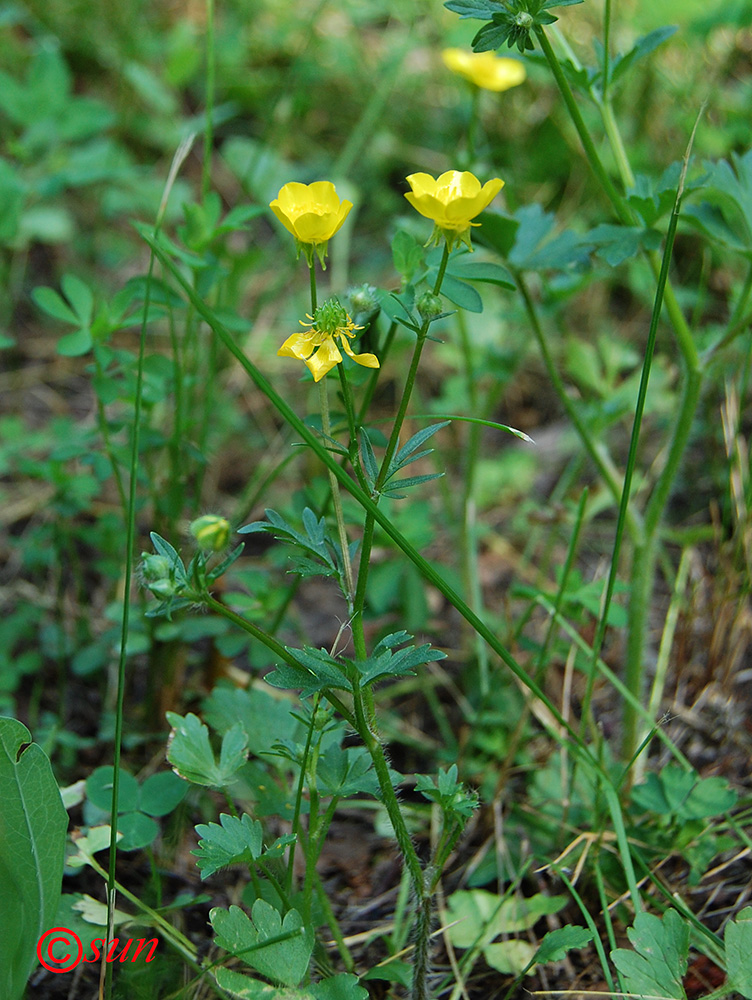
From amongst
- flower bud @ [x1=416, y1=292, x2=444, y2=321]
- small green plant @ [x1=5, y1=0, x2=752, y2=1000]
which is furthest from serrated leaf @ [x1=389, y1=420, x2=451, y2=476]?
flower bud @ [x1=416, y1=292, x2=444, y2=321]

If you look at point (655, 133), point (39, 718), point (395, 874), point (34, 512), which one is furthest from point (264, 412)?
point (655, 133)

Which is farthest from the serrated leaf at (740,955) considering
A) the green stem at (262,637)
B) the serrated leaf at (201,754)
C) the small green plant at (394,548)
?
the serrated leaf at (201,754)

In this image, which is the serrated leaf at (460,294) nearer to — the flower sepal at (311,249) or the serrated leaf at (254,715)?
the flower sepal at (311,249)

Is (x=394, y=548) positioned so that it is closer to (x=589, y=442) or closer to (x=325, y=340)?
(x=589, y=442)

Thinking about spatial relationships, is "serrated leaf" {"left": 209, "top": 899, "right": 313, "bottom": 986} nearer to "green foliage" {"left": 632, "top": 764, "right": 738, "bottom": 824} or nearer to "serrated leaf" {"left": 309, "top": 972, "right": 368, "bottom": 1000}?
"serrated leaf" {"left": 309, "top": 972, "right": 368, "bottom": 1000}

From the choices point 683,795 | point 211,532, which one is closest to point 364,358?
point 211,532
